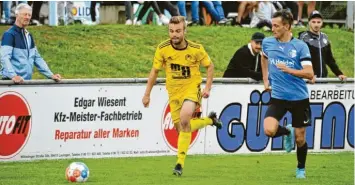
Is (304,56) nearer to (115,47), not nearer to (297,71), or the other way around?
(297,71)

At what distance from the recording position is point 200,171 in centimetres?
1517

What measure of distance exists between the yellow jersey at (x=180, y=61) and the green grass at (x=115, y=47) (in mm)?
5592

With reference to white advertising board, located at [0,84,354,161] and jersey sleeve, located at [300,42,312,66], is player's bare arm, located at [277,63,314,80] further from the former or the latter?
white advertising board, located at [0,84,354,161]

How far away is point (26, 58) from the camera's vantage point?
1628 centimetres

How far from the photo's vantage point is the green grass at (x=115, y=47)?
21031mm

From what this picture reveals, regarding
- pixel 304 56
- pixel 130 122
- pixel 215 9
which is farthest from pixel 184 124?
pixel 215 9

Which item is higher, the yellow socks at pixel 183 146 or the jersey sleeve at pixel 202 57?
the jersey sleeve at pixel 202 57

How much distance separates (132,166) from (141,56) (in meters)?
6.74

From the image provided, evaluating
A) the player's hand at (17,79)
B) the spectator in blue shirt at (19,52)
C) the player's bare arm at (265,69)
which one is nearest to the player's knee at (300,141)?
the player's bare arm at (265,69)

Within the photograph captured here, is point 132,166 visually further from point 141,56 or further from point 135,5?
point 135,5

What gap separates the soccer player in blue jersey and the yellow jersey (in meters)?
0.97

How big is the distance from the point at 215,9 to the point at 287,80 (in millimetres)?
10634

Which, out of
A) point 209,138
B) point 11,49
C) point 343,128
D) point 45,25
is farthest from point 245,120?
point 45,25

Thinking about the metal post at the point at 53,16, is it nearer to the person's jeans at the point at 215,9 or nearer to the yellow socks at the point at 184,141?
the person's jeans at the point at 215,9
